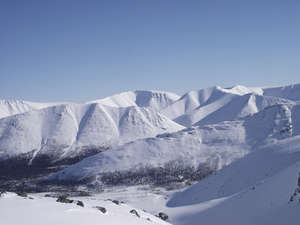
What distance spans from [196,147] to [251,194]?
10771 centimetres

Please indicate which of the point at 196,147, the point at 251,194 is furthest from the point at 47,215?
the point at 196,147

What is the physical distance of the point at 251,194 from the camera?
146 ft

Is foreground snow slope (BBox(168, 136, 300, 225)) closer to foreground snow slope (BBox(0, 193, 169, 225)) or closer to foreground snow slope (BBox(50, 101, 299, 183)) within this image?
foreground snow slope (BBox(0, 193, 169, 225))

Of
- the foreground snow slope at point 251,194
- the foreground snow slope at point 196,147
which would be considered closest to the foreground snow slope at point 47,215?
the foreground snow slope at point 251,194

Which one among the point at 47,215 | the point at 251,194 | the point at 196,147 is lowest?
the point at 196,147

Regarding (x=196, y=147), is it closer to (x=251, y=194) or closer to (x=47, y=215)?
(x=251, y=194)

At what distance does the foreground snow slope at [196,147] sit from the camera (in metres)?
138

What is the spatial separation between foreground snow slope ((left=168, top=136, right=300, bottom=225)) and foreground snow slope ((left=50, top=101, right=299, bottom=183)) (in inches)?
1877

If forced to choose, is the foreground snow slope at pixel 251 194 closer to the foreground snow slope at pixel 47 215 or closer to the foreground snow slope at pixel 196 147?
the foreground snow slope at pixel 47 215

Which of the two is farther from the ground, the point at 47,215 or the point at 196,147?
the point at 47,215

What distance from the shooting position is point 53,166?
169875 millimetres

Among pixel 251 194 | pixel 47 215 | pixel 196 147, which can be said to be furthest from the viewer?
pixel 196 147

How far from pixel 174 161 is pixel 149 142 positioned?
2403 cm

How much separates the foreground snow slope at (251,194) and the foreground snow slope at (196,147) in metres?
47.7
